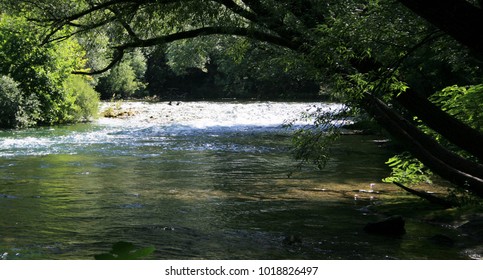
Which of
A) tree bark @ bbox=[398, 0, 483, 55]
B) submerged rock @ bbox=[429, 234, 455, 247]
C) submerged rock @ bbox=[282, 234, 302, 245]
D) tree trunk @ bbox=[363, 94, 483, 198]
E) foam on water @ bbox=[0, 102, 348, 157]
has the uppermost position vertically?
tree bark @ bbox=[398, 0, 483, 55]

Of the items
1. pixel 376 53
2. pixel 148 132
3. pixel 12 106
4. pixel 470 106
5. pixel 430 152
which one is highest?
pixel 376 53

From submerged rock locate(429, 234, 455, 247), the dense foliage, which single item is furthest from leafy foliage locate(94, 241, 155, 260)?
the dense foliage

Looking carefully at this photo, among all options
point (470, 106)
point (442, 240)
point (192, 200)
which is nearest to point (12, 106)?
point (192, 200)

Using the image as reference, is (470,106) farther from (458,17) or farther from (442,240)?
(458,17)

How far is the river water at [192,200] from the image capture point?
789cm

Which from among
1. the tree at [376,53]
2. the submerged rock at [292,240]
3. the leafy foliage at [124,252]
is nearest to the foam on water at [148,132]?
the tree at [376,53]

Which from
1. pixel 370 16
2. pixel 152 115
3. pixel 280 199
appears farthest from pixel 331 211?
pixel 152 115

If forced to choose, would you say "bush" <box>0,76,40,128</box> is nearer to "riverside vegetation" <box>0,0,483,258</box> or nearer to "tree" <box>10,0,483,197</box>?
"riverside vegetation" <box>0,0,483,258</box>

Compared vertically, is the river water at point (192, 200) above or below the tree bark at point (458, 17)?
below

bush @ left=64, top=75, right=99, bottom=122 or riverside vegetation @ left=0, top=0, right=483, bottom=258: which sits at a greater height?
riverside vegetation @ left=0, top=0, right=483, bottom=258

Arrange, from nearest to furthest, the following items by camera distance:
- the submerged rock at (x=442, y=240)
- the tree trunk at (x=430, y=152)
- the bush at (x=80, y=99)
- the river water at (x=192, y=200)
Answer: the tree trunk at (x=430, y=152)
the river water at (x=192, y=200)
the submerged rock at (x=442, y=240)
the bush at (x=80, y=99)

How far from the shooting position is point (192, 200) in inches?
446

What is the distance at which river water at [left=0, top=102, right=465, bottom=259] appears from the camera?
25.9 feet

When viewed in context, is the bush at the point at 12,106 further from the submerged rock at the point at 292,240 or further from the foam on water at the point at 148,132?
the submerged rock at the point at 292,240
